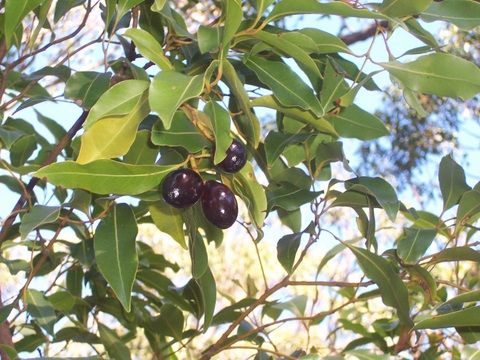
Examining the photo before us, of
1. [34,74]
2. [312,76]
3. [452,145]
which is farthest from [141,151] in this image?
[452,145]

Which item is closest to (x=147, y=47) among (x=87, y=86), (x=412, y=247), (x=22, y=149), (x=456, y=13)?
(x=87, y=86)

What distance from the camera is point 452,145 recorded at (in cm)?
506

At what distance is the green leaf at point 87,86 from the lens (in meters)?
1.18

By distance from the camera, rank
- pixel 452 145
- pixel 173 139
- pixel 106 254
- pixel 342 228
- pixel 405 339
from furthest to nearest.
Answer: pixel 342 228, pixel 452 145, pixel 405 339, pixel 106 254, pixel 173 139

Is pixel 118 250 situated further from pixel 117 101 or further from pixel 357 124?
pixel 357 124

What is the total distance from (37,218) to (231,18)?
1.33ft

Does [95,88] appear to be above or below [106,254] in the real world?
above

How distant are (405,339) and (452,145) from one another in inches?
150

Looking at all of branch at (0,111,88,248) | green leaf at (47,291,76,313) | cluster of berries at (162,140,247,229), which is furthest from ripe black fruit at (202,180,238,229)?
green leaf at (47,291,76,313)

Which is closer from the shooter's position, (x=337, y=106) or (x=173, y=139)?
(x=173, y=139)

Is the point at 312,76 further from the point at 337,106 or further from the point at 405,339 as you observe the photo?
the point at 405,339

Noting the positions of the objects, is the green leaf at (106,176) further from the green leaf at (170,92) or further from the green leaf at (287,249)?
the green leaf at (287,249)

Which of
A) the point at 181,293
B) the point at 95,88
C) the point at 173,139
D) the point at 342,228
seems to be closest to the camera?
the point at 173,139

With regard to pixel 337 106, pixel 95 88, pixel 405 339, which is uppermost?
pixel 95 88
